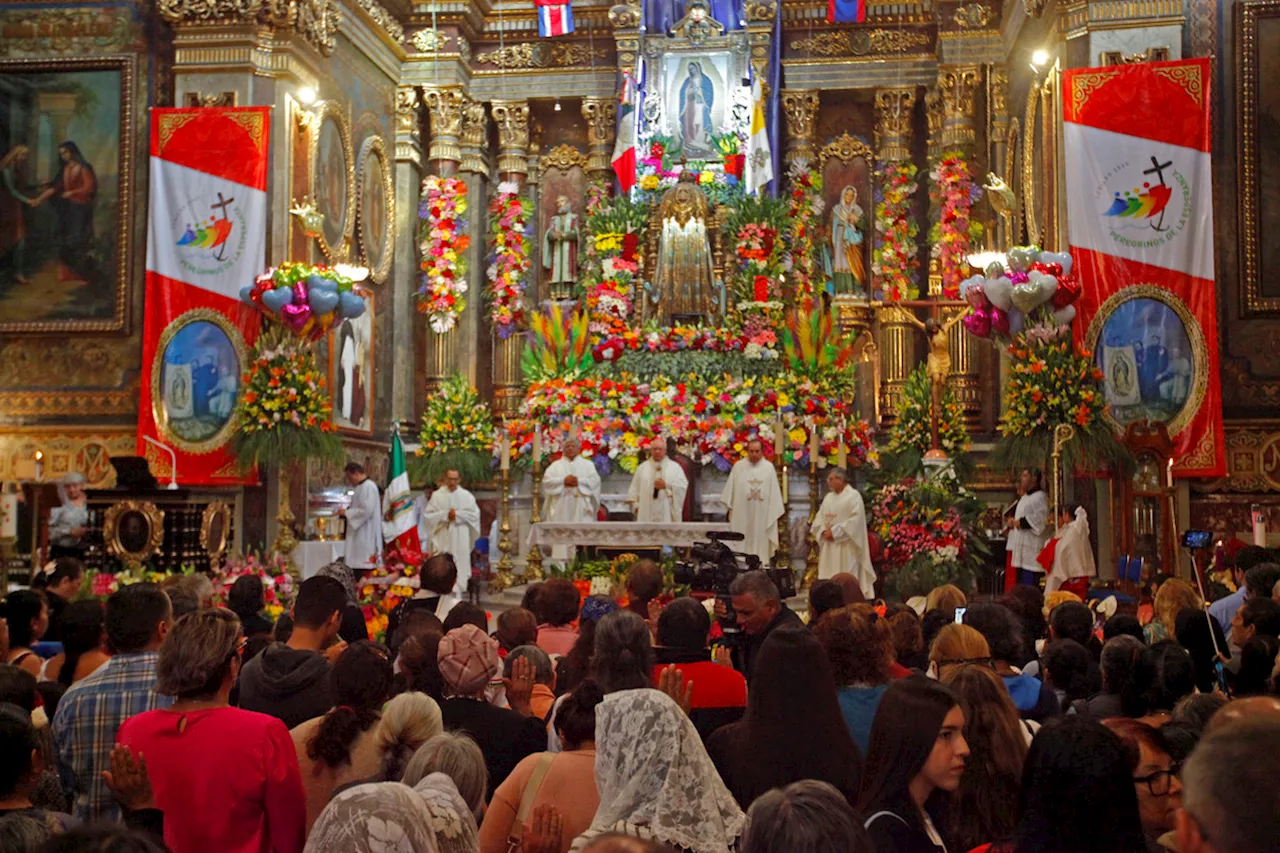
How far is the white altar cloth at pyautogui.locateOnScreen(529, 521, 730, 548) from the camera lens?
1562 cm

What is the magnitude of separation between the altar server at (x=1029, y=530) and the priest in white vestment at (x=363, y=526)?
23.6 ft

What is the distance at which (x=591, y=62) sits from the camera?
2275 cm

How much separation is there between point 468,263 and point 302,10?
21.2 ft

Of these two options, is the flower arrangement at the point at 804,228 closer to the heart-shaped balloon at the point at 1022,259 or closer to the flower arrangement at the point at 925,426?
the flower arrangement at the point at 925,426

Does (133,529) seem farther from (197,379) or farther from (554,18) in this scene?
(554,18)

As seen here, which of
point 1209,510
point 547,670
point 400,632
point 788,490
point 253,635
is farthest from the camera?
point 788,490

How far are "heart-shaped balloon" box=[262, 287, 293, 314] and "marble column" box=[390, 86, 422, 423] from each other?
5938 millimetres

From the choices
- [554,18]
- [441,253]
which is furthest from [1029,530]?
[554,18]

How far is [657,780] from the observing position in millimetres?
3561

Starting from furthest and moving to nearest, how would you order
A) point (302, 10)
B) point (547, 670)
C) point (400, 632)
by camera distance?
point (302, 10) < point (400, 632) < point (547, 670)

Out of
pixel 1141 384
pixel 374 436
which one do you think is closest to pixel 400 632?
pixel 1141 384

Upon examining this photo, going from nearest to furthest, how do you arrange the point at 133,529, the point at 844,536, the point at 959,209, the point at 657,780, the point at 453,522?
1. the point at 657,780
2. the point at 133,529
3. the point at 844,536
4. the point at 453,522
5. the point at 959,209

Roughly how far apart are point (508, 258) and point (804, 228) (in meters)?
4.75

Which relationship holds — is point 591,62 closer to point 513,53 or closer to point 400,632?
point 513,53
